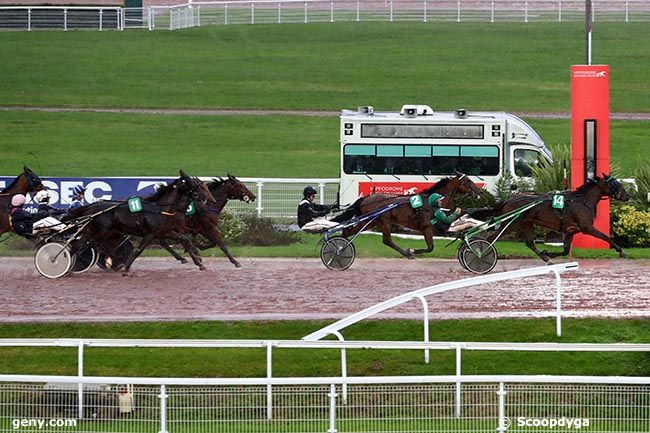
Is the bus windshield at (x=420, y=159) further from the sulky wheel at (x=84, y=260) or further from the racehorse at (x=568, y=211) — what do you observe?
the sulky wheel at (x=84, y=260)

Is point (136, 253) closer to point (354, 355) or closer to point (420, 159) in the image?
point (354, 355)

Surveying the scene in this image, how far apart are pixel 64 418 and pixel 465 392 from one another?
3524 millimetres

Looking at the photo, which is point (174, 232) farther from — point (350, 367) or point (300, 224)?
point (350, 367)

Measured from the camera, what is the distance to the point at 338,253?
76.6ft

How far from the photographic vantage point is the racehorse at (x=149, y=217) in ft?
73.9

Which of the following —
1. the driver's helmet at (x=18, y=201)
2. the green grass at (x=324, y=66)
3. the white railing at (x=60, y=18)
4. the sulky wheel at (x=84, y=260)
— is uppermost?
the white railing at (x=60, y=18)

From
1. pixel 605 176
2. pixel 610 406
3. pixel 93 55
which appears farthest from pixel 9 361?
pixel 93 55

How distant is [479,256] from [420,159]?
20.7ft

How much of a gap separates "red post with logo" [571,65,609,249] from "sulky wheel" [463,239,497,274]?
313 cm

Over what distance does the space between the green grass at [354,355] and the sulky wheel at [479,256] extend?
3.88m

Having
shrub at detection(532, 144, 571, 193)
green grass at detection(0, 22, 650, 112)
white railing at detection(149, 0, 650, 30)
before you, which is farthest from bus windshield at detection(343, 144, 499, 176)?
white railing at detection(149, 0, 650, 30)

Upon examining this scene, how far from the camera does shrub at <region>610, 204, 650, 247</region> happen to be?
25844 mm

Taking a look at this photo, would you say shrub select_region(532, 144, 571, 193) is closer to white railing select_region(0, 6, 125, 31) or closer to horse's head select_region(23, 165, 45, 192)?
horse's head select_region(23, 165, 45, 192)

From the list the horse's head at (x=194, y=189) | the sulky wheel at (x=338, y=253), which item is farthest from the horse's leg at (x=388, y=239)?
the horse's head at (x=194, y=189)
